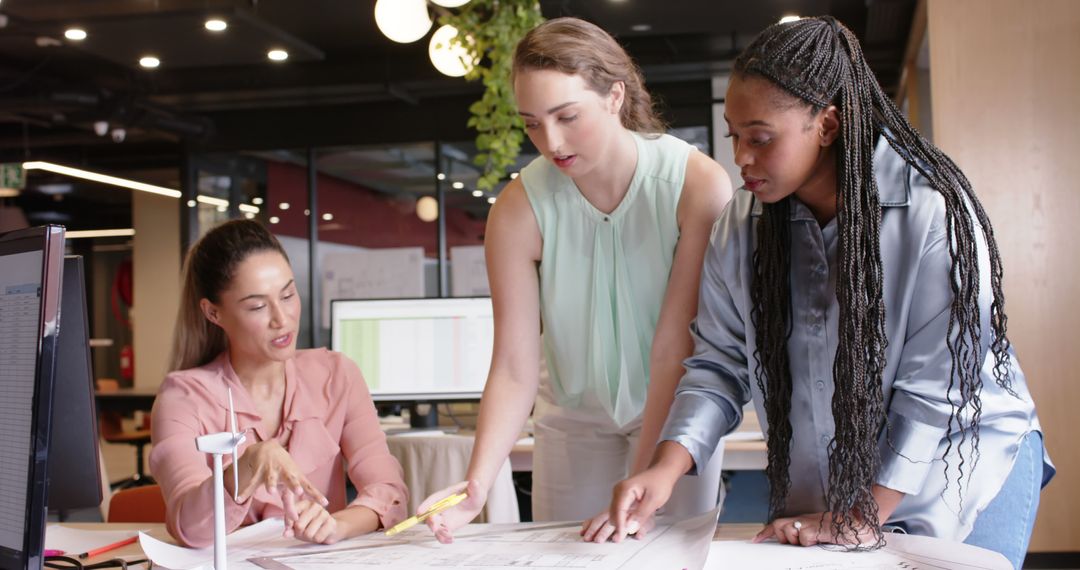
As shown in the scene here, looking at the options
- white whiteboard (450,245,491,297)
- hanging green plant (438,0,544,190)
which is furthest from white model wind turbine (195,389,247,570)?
white whiteboard (450,245,491,297)

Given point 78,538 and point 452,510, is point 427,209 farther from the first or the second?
point 452,510

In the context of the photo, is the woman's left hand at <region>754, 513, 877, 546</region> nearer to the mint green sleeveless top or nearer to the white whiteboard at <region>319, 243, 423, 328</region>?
the mint green sleeveless top

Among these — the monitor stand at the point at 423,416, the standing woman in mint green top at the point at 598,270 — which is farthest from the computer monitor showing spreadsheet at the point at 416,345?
the standing woman in mint green top at the point at 598,270

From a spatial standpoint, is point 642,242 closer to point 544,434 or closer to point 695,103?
point 544,434

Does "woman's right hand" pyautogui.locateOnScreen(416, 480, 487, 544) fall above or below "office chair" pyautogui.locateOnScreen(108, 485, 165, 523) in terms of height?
above

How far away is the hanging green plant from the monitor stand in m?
0.95

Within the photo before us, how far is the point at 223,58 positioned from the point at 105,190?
6.47 meters

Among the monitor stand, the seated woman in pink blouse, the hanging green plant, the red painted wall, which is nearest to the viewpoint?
the seated woman in pink blouse

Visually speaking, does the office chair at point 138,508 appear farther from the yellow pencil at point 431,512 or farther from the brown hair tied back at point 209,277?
the yellow pencil at point 431,512

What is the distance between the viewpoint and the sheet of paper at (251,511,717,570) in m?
1.22

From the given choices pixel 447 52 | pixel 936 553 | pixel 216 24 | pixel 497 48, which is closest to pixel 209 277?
pixel 936 553

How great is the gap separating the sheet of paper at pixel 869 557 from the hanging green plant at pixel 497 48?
3.02 m

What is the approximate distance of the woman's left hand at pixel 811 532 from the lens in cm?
127

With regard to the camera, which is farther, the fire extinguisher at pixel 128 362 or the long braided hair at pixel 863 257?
the fire extinguisher at pixel 128 362
